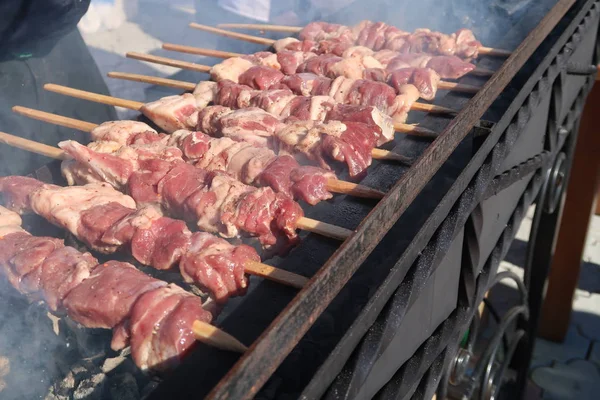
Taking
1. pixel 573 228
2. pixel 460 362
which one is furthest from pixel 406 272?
pixel 573 228

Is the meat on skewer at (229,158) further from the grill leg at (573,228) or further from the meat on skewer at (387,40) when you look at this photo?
the grill leg at (573,228)

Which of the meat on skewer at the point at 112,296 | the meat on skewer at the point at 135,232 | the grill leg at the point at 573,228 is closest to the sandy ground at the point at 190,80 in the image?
the grill leg at the point at 573,228

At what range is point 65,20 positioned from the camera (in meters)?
3.74

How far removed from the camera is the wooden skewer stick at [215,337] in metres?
1.78

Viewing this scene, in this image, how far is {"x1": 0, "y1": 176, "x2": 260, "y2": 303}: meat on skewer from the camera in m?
2.20

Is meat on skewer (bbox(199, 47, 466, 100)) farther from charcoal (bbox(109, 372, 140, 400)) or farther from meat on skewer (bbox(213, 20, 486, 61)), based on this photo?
charcoal (bbox(109, 372, 140, 400))

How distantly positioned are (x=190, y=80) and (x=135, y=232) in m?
3.45

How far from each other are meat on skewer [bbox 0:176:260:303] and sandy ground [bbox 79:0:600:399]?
3.10 m

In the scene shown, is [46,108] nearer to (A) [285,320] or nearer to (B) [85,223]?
(B) [85,223]

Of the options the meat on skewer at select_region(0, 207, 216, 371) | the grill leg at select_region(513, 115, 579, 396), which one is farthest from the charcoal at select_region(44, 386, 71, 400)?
the grill leg at select_region(513, 115, 579, 396)

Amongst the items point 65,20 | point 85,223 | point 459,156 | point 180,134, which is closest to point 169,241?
point 85,223

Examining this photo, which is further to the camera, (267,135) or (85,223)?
(267,135)

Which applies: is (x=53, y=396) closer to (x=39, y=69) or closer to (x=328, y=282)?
(x=328, y=282)

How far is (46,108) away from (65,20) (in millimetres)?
834
